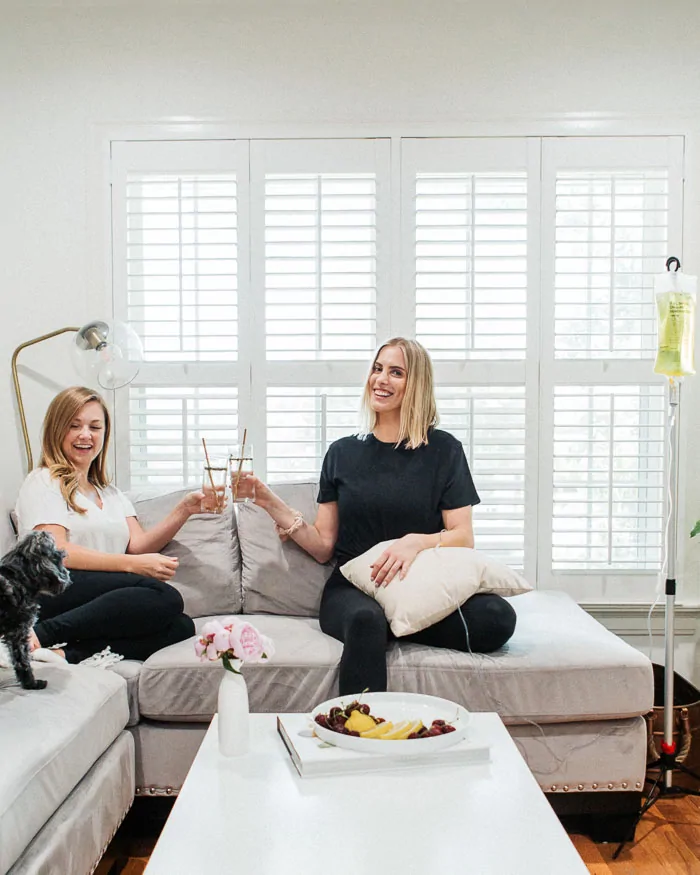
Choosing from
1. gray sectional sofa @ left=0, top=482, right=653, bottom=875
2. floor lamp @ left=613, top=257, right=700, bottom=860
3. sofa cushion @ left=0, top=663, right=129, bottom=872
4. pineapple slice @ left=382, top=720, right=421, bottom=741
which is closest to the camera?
sofa cushion @ left=0, top=663, right=129, bottom=872

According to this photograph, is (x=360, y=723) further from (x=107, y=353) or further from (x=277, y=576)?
(x=107, y=353)

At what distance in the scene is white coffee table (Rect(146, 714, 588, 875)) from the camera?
1.36 meters

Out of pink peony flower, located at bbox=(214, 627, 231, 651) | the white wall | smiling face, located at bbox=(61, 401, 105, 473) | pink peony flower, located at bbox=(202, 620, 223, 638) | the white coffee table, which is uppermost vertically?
the white wall

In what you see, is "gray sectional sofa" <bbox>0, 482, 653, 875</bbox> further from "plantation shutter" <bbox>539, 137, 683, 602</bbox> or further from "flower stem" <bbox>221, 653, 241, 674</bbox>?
"plantation shutter" <bbox>539, 137, 683, 602</bbox>

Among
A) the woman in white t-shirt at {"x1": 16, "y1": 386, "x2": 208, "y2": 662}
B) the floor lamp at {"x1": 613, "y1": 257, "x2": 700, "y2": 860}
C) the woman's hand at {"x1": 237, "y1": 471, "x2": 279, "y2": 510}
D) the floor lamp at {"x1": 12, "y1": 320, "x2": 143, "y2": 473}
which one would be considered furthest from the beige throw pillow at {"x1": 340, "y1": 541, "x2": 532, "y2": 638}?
the floor lamp at {"x1": 12, "y1": 320, "x2": 143, "y2": 473}

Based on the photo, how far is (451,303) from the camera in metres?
3.24

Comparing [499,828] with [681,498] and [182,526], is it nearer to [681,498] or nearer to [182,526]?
[182,526]

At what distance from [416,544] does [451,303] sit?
1.08 m

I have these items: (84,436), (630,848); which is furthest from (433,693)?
(84,436)

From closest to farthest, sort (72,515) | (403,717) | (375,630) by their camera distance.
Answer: (403,717) → (375,630) → (72,515)

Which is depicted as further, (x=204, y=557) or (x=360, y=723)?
(x=204, y=557)

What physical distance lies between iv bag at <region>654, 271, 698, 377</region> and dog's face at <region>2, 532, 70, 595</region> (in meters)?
1.88

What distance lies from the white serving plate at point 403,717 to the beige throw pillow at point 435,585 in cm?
43

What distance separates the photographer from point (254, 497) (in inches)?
108
